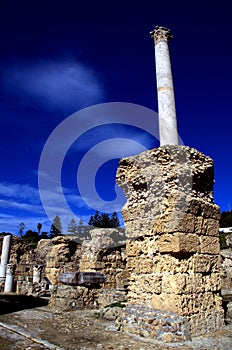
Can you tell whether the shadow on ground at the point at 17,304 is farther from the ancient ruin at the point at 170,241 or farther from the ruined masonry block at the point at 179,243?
the ruined masonry block at the point at 179,243

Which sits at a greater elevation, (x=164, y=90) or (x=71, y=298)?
(x=164, y=90)

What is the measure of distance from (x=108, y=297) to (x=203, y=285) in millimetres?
4427

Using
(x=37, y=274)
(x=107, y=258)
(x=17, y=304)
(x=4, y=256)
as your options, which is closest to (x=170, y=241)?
(x=107, y=258)

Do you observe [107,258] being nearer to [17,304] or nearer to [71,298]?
[71,298]

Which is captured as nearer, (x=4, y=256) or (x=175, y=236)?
(x=175, y=236)

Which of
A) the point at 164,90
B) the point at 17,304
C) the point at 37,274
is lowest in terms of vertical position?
the point at 17,304

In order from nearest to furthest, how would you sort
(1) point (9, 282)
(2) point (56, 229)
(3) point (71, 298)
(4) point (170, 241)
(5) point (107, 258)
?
(4) point (170, 241) → (3) point (71, 298) → (5) point (107, 258) → (1) point (9, 282) → (2) point (56, 229)

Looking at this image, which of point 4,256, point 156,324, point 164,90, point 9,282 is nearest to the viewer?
point 156,324

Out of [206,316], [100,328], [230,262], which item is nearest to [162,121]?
[206,316]

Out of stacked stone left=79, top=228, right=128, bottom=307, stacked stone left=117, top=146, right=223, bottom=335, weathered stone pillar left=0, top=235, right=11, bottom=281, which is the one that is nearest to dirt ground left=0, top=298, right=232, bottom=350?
stacked stone left=117, top=146, right=223, bottom=335

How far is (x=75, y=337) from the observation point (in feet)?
19.1

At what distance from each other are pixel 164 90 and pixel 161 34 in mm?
2097

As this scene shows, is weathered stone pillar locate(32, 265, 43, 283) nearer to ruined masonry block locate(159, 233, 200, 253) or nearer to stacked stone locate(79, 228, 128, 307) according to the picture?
stacked stone locate(79, 228, 128, 307)

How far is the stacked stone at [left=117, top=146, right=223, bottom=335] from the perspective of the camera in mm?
5914
